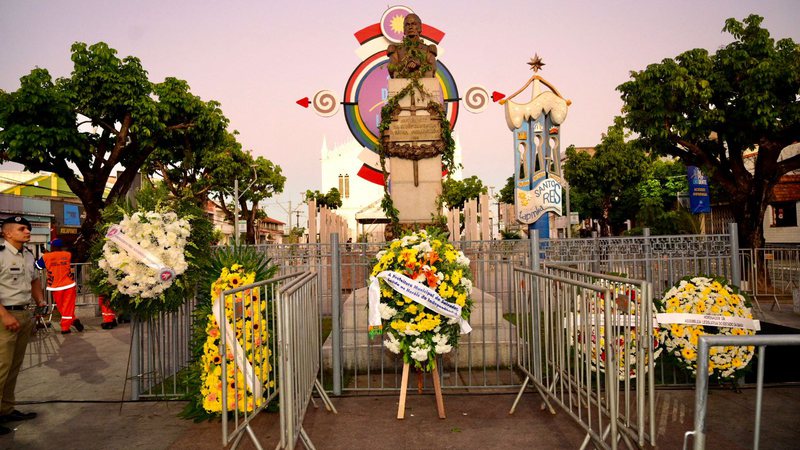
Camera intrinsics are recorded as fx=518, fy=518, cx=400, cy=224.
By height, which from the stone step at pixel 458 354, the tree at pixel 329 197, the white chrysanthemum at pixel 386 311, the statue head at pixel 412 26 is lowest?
the stone step at pixel 458 354

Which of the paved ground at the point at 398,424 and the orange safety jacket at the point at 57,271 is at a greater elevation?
the orange safety jacket at the point at 57,271

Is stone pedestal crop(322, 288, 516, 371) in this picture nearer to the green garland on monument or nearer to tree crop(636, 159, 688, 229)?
the green garland on monument

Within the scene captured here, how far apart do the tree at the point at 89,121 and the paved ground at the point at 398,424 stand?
429 inches

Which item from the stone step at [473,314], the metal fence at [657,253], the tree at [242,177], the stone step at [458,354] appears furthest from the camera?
the tree at [242,177]

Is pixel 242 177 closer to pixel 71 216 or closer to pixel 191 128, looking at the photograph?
pixel 71 216

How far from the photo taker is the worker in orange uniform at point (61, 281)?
11.3 meters

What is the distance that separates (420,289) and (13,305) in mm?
4382

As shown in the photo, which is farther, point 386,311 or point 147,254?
point 147,254

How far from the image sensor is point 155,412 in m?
5.87

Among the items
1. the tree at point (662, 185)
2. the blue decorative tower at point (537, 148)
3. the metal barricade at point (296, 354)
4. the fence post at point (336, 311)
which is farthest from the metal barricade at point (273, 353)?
the tree at point (662, 185)

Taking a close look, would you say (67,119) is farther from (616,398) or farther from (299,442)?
(616,398)

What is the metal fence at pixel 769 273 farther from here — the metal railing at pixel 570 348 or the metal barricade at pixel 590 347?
the metal railing at pixel 570 348

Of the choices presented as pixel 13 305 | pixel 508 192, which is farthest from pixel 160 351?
pixel 508 192

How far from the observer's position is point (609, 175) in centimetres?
4316
